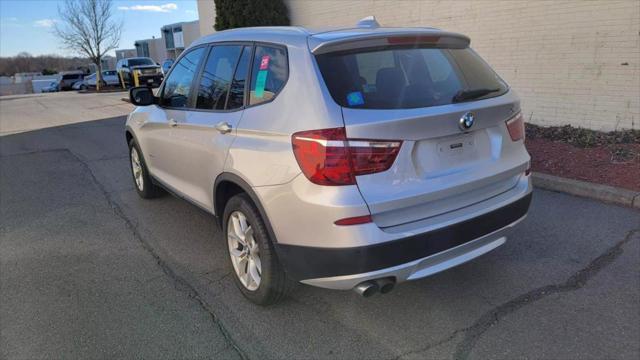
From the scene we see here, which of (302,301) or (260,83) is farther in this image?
(302,301)

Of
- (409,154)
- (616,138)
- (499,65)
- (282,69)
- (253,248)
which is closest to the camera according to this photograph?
(409,154)

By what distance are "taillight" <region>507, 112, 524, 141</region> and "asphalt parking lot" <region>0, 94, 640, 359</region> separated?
105 cm

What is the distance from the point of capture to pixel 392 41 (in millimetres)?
2871

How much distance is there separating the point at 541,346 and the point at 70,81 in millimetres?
47678

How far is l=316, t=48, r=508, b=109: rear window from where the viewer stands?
259 centimetres

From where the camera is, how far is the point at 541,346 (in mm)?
2689

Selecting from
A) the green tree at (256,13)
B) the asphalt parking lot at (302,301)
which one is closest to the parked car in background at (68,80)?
the green tree at (256,13)

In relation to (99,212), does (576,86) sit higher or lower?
higher

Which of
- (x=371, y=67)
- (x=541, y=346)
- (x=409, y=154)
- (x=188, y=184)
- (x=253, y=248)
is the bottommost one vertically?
(x=541, y=346)

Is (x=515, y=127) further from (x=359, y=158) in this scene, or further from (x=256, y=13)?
(x=256, y=13)

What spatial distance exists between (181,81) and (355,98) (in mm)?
2309

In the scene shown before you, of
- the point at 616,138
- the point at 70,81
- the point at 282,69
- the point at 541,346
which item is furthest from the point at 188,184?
the point at 70,81

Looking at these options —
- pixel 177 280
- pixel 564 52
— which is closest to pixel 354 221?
pixel 177 280

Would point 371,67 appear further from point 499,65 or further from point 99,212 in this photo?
point 499,65
